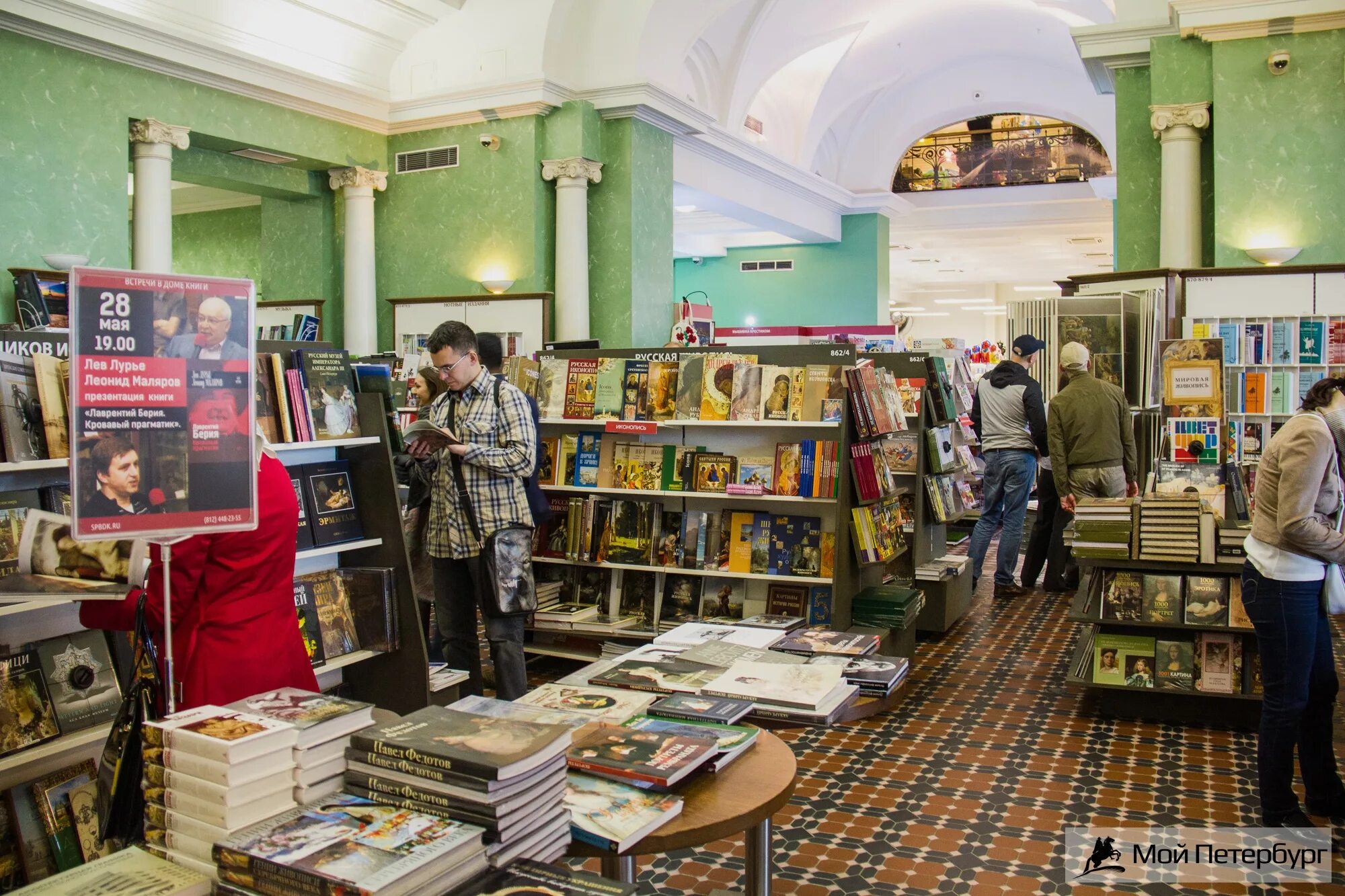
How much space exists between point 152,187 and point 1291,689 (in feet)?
28.5

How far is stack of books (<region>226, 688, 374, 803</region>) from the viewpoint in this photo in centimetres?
170

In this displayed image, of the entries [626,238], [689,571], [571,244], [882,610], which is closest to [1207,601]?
[882,610]

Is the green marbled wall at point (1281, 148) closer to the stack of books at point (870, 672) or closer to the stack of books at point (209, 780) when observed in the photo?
the stack of books at point (870, 672)

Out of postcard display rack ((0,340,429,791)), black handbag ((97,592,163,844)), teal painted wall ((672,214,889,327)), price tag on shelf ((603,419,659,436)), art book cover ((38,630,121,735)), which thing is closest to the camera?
black handbag ((97,592,163,844))

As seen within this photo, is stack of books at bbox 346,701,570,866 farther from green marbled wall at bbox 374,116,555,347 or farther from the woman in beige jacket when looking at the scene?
green marbled wall at bbox 374,116,555,347

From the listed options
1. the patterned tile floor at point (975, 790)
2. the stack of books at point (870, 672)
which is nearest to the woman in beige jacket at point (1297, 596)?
the patterned tile floor at point (975, 790)

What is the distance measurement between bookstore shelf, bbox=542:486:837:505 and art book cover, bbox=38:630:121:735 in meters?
2.98

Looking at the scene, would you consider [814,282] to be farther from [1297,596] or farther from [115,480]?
[115,480]

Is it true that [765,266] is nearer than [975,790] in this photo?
No

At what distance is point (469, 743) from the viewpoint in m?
1.67

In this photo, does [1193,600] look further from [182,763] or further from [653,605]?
[182,763]

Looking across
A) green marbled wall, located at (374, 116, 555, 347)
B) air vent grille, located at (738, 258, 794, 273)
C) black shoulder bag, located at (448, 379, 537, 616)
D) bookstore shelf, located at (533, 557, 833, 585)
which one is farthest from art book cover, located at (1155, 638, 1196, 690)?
air vent grille, located at (738, 258, 794, 273)

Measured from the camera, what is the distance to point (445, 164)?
419 inches

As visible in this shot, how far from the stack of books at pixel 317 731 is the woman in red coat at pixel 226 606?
691mm
